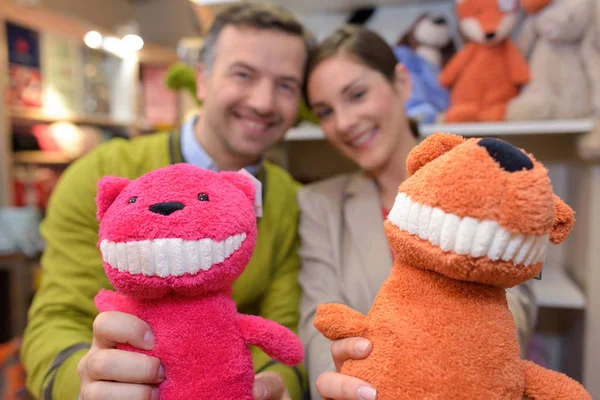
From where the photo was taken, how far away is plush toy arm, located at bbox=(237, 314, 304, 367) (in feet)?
1.55

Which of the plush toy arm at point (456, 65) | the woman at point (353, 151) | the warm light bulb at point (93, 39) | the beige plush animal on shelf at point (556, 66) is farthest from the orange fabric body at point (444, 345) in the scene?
the warm light bulb at point (93, 39)

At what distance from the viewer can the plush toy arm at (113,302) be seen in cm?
47

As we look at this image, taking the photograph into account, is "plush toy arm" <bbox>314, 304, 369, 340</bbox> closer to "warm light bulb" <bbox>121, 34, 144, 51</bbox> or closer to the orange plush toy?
the orange plush toy

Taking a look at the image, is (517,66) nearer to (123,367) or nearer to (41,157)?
(123,367)

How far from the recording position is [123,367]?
456mm

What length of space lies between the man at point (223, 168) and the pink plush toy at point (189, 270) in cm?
20

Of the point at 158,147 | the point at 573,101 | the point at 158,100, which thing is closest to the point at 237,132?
the point at 158,147

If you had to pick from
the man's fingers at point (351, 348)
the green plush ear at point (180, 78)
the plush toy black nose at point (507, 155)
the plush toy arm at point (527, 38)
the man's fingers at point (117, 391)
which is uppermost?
the plush toy arm at point (527, 38)

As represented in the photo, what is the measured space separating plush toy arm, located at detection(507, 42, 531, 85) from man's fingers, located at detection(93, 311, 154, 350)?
1.22m

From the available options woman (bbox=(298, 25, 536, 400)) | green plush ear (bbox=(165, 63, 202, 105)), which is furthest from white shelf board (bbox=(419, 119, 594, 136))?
green plush ear (bbox=(165, 63, 202, 105))

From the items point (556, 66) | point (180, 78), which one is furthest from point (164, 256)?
point (556, 66)

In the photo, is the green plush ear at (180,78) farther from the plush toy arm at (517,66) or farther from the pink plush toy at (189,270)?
the plush toy arm at (517,66)

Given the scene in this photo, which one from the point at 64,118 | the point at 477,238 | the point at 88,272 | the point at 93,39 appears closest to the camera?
the point at 477,238

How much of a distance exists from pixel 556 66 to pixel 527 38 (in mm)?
121
